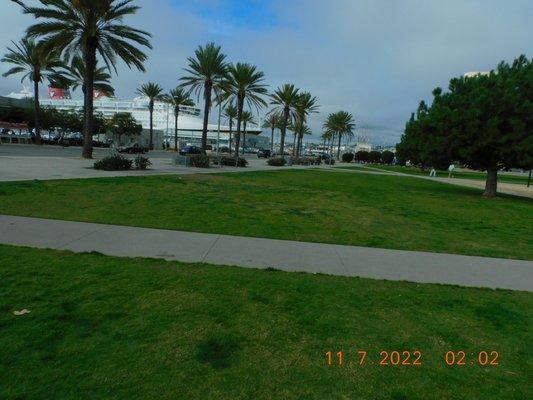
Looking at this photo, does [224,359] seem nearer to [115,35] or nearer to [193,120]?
[115,35]

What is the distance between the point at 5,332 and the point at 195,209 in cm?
722

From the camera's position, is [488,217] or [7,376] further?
[488,217]

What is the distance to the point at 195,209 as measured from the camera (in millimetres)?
10711

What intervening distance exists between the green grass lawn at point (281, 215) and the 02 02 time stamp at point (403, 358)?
4.23 meters

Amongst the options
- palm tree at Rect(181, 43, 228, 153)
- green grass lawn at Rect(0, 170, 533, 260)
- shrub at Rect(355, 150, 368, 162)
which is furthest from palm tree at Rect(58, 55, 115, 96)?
shrub at Rect(355, 150, 368, 162)

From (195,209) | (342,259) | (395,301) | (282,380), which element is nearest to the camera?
(282,380)

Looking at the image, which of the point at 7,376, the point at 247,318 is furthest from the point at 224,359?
the point at 7,376

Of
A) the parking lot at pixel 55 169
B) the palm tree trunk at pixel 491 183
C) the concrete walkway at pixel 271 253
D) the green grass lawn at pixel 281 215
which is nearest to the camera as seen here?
the concrete walkway at pixel 271 253

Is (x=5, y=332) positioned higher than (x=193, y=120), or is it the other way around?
(x=193, y=120)

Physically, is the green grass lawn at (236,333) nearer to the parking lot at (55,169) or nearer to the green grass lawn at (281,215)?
the green grass lawn at (281,215)

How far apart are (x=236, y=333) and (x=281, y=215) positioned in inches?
280

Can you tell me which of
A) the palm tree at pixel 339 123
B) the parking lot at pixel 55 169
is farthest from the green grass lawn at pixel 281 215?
the palm tree at pixel 339 123

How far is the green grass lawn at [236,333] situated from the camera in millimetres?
3039

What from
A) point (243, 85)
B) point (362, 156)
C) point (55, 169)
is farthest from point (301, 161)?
point (362, 156)
